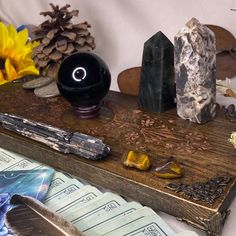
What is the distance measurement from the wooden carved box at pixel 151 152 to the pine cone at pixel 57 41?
139 mm

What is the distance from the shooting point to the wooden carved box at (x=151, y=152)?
1.92 feet

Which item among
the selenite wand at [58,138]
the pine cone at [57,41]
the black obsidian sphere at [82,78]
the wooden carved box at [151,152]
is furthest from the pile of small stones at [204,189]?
the pine cone at [57,41]

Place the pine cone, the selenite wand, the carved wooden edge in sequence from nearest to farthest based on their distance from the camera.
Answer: the carved wooden edge
the selenite wand
the pine cone

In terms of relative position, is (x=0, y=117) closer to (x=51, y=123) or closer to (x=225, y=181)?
(x=51, y=123)

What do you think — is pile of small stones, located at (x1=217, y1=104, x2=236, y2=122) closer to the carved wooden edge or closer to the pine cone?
the carved wooden edge

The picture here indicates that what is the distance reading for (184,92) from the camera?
2.48 ft

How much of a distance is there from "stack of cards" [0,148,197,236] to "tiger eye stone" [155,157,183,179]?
5 cm

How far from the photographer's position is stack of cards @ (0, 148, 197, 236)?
1.95 ft

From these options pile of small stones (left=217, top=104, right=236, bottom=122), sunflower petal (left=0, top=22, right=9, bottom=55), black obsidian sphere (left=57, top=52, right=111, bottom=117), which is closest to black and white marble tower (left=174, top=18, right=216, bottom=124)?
pile of small stones (left=217, top=104, right=236, bottom=122)

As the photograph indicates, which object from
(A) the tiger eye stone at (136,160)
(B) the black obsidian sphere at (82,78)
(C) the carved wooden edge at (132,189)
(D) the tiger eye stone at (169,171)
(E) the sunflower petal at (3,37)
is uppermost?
(E) the sunflower petal at (3,37)

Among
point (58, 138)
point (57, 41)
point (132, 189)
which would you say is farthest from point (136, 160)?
point (57, 41)

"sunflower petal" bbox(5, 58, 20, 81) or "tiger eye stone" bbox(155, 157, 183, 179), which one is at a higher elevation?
"sunflower petal" bbox(5, 58, 20, 81)

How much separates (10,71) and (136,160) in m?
0.50

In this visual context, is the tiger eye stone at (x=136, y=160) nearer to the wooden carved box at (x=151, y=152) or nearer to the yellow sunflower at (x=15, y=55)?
the wooden carved box at (x=151, y=152)
